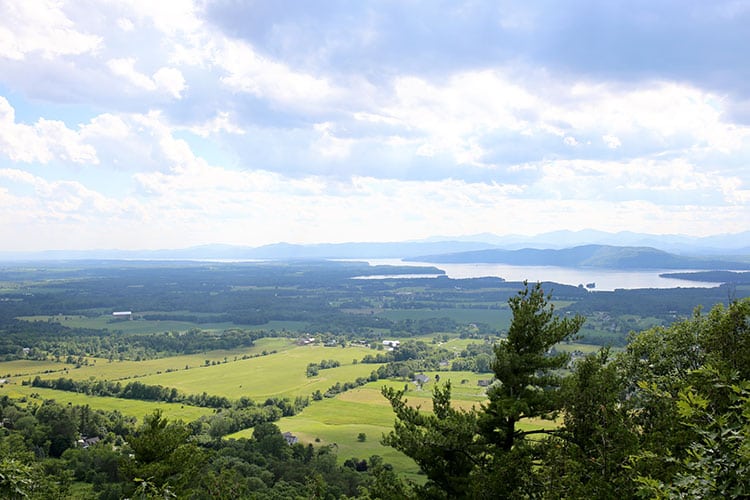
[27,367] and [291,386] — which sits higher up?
[27,367]

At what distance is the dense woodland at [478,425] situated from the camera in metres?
8.36

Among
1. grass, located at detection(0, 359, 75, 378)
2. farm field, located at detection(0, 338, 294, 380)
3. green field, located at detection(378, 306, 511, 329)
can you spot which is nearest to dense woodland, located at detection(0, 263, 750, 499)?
grass, located at detection(0, 359, 75, 378)

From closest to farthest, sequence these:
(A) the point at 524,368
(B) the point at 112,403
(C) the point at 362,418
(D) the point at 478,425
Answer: (D) the point at 478,425 → (A) the point at 524,368 → (C) the point at 362,418 → (B) the point at 112,403

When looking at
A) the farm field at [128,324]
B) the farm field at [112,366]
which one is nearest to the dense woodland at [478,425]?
the farm field at [112,366]

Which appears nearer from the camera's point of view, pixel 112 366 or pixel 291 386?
pixel 291 386

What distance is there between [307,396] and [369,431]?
20.9 meters

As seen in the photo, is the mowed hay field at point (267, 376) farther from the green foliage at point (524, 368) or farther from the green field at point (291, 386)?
the green foliage at point (524, 368)

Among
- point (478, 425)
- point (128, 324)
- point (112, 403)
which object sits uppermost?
point (478, 425)

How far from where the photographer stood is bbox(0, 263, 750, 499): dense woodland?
27.4 ft

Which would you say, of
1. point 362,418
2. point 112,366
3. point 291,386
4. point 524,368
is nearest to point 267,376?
point 291,386

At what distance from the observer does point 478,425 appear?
557 inches

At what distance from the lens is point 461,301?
19025 centimetres

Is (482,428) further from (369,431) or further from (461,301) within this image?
(461,301)

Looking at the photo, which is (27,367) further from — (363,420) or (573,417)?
(573,417)
